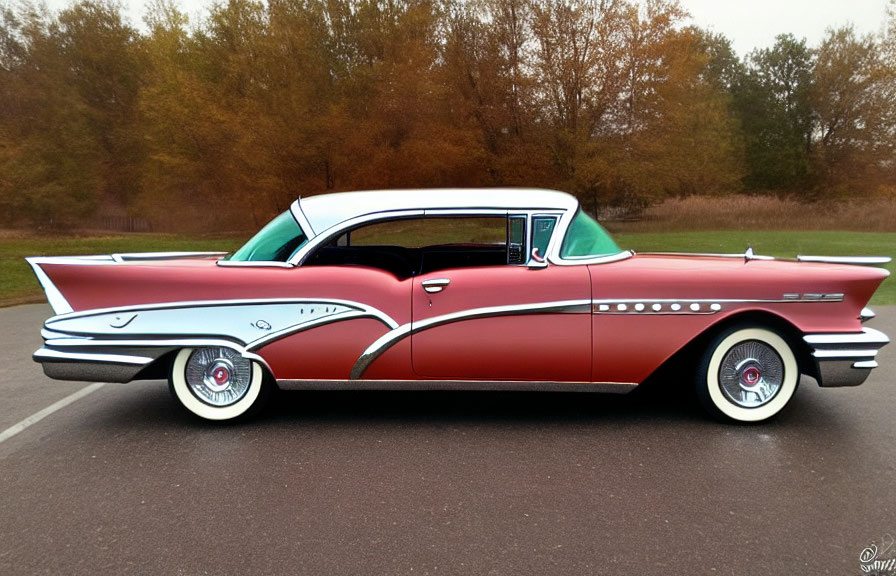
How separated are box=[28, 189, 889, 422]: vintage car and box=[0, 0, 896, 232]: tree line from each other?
16107 mm

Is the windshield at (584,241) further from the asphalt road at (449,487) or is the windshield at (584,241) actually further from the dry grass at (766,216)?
the dry grass at (766,216)

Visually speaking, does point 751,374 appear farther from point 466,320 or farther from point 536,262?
point 466,320

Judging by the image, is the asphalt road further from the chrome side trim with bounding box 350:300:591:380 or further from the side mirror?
the side mirror

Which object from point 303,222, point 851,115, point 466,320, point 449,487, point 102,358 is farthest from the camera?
point 851,115

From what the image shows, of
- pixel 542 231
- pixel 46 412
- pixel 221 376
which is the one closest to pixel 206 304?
pixel 221 376

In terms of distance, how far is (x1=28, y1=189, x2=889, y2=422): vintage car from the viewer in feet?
12.2

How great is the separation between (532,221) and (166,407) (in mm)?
2878

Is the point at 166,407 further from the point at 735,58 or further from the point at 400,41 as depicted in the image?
the point at 735,58

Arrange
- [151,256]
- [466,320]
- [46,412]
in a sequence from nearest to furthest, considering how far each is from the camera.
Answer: [466,320], [46,412], [151,256]

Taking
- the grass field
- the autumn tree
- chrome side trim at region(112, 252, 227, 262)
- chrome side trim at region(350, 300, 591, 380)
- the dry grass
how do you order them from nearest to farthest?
chrome side trim at region(350, 300, 591, 380) < chrome side trim at region(112, 252, 227, 262) < the grass field < the dry grass < the autumn tree

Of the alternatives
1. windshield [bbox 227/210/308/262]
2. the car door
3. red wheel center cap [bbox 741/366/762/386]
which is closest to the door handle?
the car door

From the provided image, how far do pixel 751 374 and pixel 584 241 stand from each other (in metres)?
1.32

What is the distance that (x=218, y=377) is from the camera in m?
3.98

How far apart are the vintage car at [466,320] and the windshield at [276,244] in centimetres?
5
